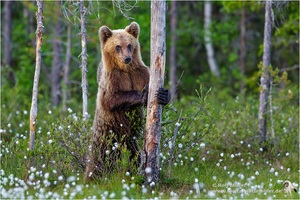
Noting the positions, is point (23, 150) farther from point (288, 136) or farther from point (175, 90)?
point (288, 136)

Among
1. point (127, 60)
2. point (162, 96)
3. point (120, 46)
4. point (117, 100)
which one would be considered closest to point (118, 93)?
point (117, 100)

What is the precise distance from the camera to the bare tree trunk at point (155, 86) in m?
8.73

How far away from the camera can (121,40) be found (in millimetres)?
9867

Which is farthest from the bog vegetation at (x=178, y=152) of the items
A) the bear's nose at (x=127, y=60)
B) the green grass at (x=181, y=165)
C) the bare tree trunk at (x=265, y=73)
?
the bear's nose at (x=127, y=60)

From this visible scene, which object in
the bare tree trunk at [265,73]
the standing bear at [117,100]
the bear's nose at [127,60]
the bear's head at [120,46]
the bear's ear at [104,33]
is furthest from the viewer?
the bare tree trunk at [265,73]

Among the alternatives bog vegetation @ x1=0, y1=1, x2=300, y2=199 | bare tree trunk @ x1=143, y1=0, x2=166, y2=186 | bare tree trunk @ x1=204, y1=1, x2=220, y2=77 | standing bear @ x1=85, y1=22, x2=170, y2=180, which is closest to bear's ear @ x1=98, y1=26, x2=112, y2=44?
standing bear @ x1=85, y1=22, x2=170, y2=180

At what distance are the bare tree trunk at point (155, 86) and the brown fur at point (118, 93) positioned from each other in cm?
56

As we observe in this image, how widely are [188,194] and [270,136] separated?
4.82 m

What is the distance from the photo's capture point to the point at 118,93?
9.48 meters

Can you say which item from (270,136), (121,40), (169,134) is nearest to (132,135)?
(169,134)

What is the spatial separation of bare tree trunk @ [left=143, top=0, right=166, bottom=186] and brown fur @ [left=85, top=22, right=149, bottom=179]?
1.85 feet

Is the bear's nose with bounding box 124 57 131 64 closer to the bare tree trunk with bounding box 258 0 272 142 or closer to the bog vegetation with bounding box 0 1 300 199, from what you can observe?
the bog vegetation with bounding box 0 1 300 199

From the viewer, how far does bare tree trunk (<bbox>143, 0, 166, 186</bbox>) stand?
28.6ft

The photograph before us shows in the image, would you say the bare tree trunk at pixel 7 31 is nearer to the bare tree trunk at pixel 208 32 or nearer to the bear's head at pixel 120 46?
the bare tree trunk at pixel 208 32
